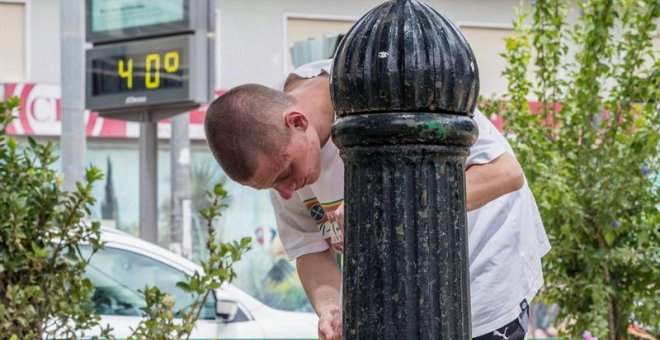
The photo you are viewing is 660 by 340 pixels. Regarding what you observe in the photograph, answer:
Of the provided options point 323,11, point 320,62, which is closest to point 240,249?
point 320,62

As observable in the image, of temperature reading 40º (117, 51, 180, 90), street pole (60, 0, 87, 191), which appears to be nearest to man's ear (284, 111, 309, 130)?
temperature reading 40º (117, 51, 180, 90)

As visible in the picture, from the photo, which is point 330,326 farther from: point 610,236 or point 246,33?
→ point 246,33

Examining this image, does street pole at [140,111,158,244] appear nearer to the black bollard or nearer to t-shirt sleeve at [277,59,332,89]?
t-shirt sleeve at [277,59,332,89]

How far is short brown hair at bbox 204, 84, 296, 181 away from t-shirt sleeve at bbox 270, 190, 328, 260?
0.48 meters

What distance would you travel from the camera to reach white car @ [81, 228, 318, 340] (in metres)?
7.66

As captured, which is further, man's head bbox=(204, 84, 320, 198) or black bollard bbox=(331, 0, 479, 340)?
man's head bbox=(204, 84, 320, 198)

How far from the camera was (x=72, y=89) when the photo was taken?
900 centimetres

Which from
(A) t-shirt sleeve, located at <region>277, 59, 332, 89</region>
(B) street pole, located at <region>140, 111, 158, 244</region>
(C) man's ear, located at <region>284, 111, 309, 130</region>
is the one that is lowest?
(B) street pole, located at <region>140, 111, 158, 244</region>

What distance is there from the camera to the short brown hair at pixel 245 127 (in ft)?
9.16

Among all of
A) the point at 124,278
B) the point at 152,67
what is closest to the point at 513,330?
the point at 124,278

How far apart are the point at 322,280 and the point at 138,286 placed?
15.5 ft

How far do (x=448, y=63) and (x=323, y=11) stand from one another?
17.7 m

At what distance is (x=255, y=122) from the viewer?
2793mm

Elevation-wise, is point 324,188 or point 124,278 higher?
point 324,188
